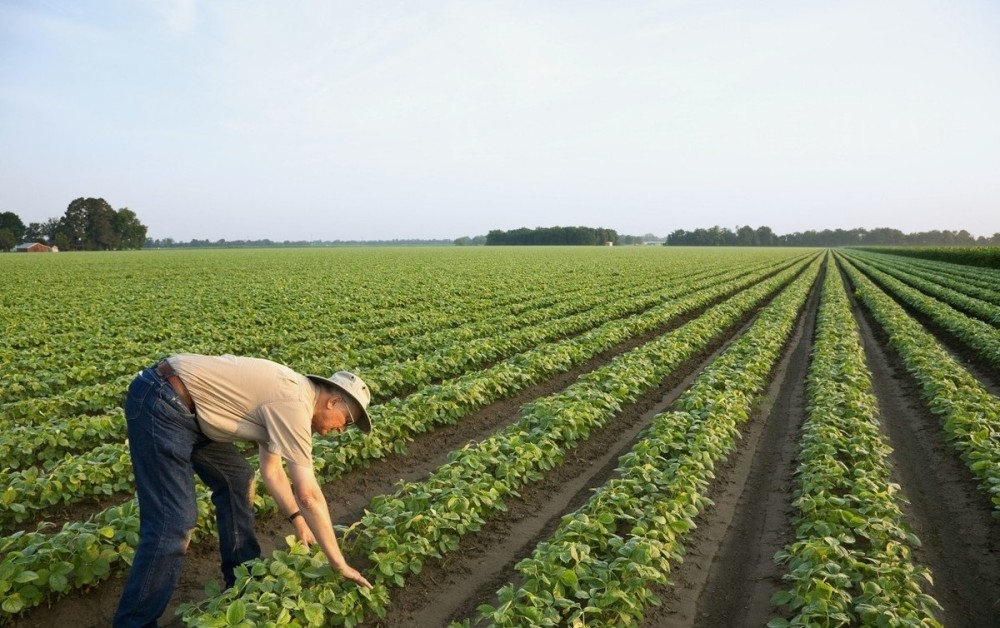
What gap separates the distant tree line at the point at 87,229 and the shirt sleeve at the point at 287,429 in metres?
128

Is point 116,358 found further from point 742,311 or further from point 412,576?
point 742,311

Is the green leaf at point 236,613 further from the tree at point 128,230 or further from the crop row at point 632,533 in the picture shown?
the tree at point 128,230

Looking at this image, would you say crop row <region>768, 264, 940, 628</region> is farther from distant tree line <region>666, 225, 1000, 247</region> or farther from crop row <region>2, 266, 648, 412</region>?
distant tree line <region>666, 225, 1000, 247</region>

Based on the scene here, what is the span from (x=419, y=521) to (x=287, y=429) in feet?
6.45

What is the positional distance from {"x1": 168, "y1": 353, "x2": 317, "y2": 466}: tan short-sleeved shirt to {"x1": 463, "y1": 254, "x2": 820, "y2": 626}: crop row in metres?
1.73

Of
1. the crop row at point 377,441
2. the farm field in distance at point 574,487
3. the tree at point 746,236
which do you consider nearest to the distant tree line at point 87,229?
the farm field in distance at point 574,487

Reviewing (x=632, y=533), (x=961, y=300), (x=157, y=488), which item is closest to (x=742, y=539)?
(x=632, y=533)

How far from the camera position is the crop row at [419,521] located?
3770 mm

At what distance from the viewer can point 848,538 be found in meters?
4.77

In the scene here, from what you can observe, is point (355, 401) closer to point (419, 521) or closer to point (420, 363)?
point (419, 521)

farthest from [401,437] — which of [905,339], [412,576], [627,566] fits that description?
[905,339]

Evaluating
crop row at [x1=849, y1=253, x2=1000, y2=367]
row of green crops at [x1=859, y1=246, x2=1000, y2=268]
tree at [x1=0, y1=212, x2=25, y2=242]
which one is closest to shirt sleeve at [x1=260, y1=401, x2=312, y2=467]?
crop row at [x1=849, y1=253, x2=1000, y2=367]

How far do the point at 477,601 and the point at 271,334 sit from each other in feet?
38.2

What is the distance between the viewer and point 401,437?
777cm
